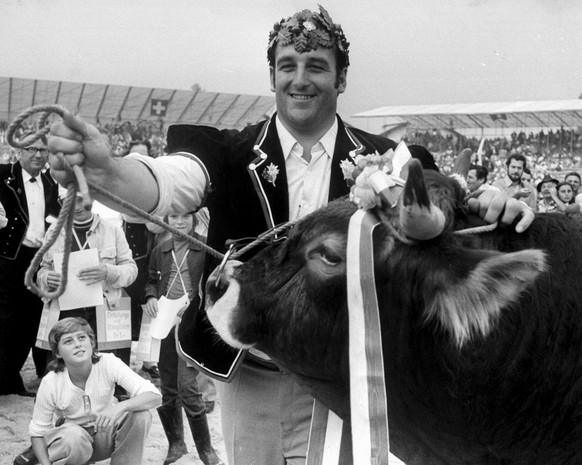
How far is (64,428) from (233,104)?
937 inches

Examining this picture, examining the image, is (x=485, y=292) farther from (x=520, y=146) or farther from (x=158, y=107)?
(x=520, y=146)

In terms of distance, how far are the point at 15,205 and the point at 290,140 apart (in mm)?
4404

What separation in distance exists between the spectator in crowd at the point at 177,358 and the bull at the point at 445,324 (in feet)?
8.72

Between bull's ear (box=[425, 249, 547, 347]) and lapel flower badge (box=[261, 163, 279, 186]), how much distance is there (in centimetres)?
93

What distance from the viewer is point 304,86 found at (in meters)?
2.91

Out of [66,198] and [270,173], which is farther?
[270,173]

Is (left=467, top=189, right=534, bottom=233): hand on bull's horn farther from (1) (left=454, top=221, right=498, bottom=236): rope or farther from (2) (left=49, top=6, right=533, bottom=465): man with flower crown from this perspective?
(2) (left=49, top=6, right=533, bottom=465): man with flower crown

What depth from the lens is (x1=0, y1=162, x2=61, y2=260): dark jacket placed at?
6.74 metres

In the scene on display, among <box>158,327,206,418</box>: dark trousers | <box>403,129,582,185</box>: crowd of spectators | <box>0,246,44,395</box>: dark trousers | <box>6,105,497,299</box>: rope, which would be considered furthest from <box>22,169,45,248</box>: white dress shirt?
<box>403,129,582,185</box>: crowd of spectators

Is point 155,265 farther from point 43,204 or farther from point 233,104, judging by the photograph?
point 233,104

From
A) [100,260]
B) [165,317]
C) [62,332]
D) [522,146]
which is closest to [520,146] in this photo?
[522,146]

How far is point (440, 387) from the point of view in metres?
2.20

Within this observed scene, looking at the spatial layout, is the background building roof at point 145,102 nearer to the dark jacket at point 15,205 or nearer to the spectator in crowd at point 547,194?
the spectator in crowd at point 547,194

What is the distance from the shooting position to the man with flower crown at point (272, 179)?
2.85m
